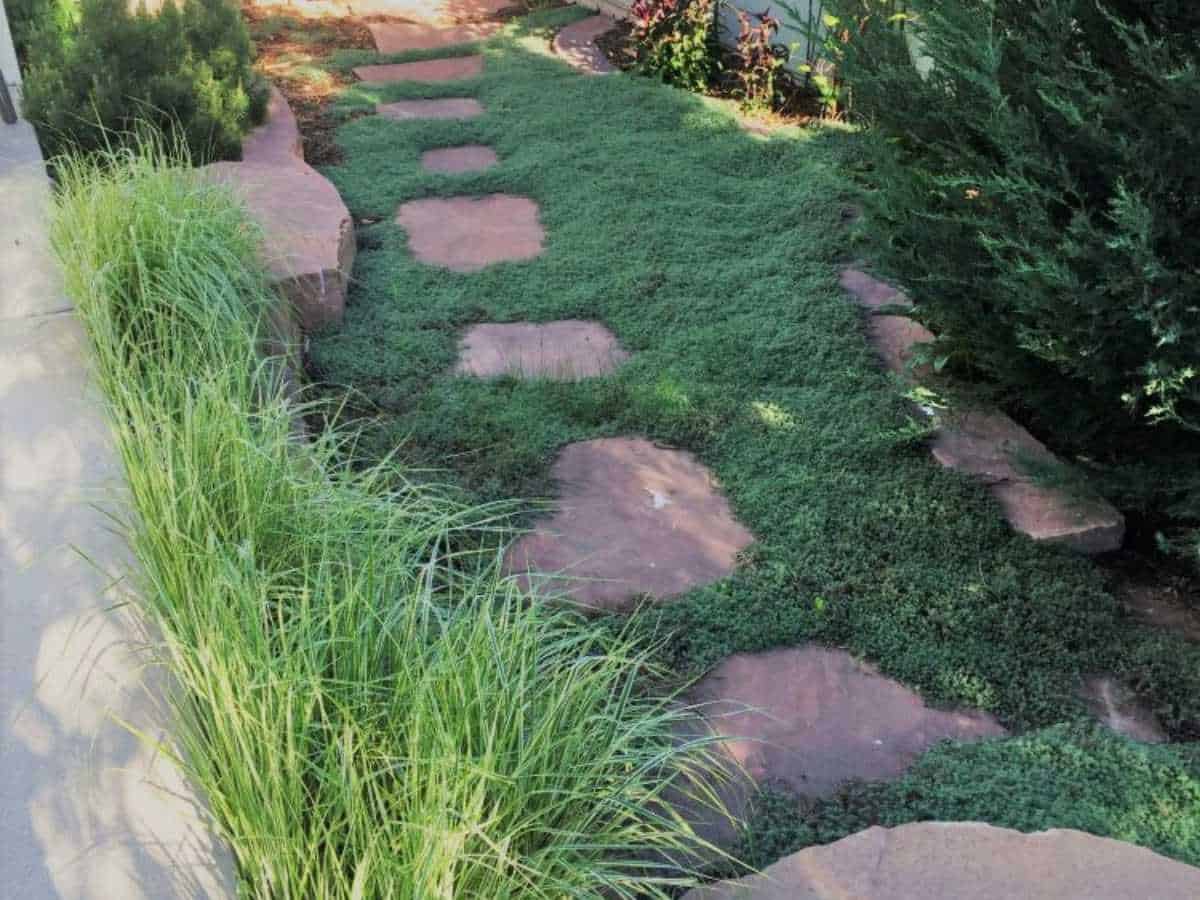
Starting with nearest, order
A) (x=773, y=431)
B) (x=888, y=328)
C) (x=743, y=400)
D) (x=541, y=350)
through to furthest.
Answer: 1. (x=773, y=431)
2. (x=743, y=400)
3. (x=541, y=350)
4. (x=888, y=328)

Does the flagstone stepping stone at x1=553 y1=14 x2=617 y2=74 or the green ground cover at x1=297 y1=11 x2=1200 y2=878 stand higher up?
the flagstone stepping stone at x1=553 y1=14 x2=617 y2=74

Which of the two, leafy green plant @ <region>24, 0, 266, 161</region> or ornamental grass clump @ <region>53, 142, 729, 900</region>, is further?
leafy green plant @ <region>24, 0, 266, 161</region>

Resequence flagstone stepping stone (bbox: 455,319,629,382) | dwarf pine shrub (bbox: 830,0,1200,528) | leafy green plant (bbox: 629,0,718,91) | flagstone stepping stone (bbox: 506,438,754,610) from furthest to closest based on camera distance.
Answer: leafy green plant (bbox: 629,0,718,91) → flagstone stepping stone (bbox: 455,319,629,382) → flagstone stepping stone (bbox: 506,438,754,610) → dwarf pine shrub (bbox: 830,0,1200,528)

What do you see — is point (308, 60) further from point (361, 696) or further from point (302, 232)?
point (361, 696)

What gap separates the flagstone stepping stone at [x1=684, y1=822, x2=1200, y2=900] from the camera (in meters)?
1.73

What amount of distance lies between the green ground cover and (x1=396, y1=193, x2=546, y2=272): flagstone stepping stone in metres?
0.08

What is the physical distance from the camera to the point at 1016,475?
297 cm

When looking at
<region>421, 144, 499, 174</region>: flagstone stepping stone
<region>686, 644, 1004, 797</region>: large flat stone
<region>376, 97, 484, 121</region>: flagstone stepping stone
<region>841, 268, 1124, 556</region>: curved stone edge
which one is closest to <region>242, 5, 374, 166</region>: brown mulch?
<region>376, 97, 484, 121</region>: flagstone stepping stone

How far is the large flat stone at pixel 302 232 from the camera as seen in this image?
3.62 metres

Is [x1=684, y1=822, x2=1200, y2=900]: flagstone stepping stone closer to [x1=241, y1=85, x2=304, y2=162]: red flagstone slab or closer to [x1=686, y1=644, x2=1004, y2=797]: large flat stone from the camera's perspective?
[x1=686, y1=644, x2=1004, y2=797]: large flat stone

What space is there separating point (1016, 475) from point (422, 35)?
545 cm

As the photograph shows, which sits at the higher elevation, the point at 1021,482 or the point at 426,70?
the point at 426,70

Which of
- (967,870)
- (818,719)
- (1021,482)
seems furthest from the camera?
(1021,482)

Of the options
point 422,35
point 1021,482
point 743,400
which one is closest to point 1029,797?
point 1021,482
